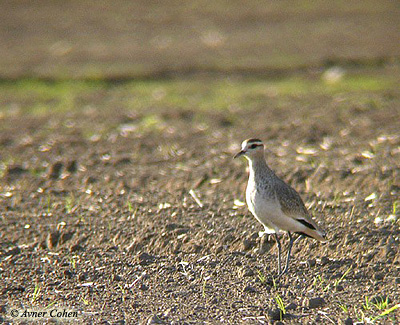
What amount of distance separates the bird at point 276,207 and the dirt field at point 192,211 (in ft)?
0.98

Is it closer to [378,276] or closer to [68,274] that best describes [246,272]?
[378,276]

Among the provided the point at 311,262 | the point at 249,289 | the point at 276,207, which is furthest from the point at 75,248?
the point at 311,262

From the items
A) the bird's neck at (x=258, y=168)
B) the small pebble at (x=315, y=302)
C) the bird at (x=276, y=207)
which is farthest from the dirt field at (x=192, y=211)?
the bird's neck at (x=258, y=168)

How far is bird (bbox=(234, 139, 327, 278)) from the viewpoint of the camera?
6848 millimetres

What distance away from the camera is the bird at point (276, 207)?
6.85m

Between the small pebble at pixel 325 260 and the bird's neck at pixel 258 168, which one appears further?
the bird's neck at pixel 258 168

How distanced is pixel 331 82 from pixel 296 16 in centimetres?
842

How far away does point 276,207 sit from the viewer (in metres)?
6.84

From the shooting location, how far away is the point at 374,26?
22156 mm

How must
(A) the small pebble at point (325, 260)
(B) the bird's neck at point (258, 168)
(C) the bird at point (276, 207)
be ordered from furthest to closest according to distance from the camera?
(B) the bird's neck at point (258, 168) < (A) the small pebble at point (325, 260) < (C) the bird at point (276, 207)

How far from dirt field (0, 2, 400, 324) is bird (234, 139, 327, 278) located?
30 centimetres

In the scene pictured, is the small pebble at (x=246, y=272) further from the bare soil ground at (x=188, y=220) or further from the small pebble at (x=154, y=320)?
the small pebble at (x=154, y=320)

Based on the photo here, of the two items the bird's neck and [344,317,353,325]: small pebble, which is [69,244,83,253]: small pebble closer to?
the bird's neck

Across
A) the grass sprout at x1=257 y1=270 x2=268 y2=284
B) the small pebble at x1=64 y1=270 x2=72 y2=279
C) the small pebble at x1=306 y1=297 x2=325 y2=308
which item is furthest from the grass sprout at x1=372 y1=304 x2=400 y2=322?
the small pebble at x1=64 y1=270 x2=72 y2=279
